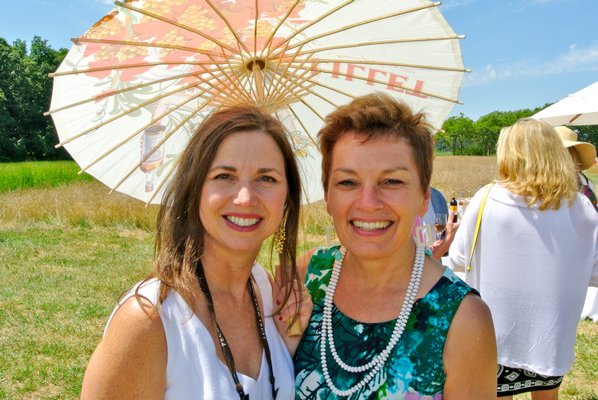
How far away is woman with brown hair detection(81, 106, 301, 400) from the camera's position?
1470 mm

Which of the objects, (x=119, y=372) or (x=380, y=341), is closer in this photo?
(x=119, y=372)

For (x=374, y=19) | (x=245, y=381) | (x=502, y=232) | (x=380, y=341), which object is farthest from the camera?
(x=502, y=232)

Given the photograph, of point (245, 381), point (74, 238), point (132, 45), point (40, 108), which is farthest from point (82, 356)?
point (40, 108)

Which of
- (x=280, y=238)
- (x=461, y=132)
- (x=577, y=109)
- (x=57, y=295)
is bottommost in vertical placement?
(x=57, y=295)

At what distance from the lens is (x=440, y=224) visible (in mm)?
4762

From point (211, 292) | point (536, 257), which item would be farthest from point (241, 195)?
point (536, 257)

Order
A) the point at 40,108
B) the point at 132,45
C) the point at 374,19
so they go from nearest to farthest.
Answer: the point at 132,45, the point at 374,19, the point at 40,108

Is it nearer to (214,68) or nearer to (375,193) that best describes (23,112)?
(214,68)

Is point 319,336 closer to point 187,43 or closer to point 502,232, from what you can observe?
point 187,43

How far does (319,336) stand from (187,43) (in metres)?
1.69

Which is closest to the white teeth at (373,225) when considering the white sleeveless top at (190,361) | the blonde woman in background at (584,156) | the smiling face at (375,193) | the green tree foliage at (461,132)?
the smiling face at (375,193)

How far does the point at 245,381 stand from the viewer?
5.38 ft

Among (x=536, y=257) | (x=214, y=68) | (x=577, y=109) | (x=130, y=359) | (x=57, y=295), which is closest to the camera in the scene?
(x=130, y=359)

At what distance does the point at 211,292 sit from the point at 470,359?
3.14ft
